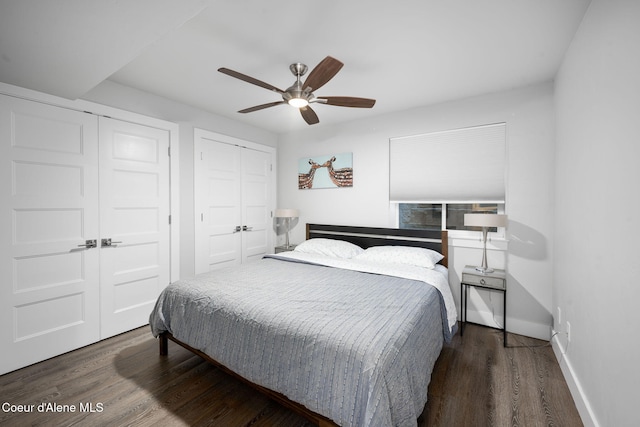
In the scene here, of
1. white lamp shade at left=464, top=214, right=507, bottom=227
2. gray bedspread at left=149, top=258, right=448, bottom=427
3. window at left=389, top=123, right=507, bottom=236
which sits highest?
window at left=389, top=123, right=507, bottom=236

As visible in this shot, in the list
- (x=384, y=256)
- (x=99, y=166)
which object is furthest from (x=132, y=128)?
(x=384, y=256)

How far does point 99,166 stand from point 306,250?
2.39 m

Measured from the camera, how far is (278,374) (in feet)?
5.18

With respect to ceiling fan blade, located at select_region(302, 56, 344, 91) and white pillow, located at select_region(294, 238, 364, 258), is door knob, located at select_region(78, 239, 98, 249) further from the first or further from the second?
ceiling fan blade, located at select_region(302, 56, 344, 91)

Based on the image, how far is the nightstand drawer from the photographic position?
8.73 feet

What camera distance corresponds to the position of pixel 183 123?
3391mm

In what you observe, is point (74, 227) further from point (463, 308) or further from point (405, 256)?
point (463, 308)

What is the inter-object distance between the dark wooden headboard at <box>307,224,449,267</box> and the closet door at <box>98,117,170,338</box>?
81.5 inches

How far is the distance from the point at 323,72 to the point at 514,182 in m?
2.29

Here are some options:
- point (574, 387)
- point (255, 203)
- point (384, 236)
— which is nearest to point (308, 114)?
point (384, 236)

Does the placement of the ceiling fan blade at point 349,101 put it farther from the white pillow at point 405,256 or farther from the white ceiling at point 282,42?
the white pillow at point 405,256

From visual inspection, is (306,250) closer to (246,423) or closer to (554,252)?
(246,423)

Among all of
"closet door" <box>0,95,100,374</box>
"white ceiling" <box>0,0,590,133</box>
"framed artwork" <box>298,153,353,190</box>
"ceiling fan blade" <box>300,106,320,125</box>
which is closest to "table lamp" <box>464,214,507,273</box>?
"white ceiling" <box>0,0,590,133</box>

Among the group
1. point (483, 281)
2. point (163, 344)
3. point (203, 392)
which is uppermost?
point (483, 281)
